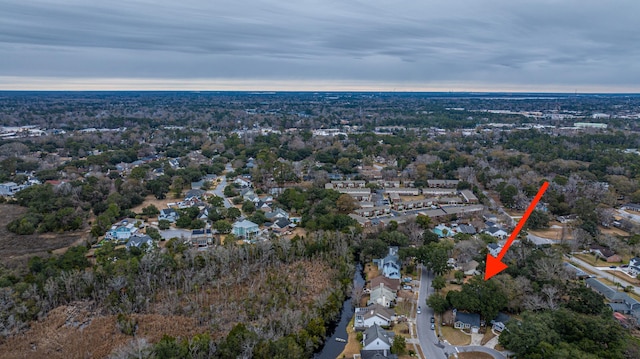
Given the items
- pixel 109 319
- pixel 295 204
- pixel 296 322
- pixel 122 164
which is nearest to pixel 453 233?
pixel 295 204

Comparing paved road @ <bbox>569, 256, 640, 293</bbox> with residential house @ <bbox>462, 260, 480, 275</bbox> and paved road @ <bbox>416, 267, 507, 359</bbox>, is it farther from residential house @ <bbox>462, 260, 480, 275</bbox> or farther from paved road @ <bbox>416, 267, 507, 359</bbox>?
paved road @ <bbox>416, 267, 507, 359</bbox>

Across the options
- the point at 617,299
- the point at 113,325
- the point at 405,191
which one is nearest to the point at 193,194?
the point at 405,191

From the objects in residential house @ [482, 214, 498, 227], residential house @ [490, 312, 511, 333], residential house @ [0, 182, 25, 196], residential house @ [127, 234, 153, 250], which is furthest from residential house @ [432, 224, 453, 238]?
residential house @ [0, 182, 25, 196]

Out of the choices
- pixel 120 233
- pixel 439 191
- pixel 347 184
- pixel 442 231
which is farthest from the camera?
pixel 347 184

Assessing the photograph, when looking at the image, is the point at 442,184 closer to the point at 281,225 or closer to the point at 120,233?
the point at 281,225

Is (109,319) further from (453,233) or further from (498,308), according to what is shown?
(453,233)
